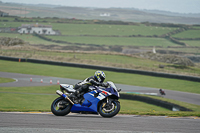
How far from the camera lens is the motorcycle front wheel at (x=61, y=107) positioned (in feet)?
42.2

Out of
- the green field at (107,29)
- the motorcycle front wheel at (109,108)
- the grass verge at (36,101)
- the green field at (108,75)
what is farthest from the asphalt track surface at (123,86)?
the green field at (107,29)

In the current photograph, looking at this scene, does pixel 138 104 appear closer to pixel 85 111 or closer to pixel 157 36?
pixel 85 111

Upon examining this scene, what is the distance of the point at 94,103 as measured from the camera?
1282 centimetres

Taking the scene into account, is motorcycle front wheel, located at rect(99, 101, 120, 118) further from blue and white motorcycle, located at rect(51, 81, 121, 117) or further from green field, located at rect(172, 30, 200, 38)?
green field, located at rect(172, 30, 200, 38)

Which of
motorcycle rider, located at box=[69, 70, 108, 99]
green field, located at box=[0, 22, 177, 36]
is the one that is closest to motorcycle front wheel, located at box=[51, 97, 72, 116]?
motorcycle rider, located at box=[69, 70, 108, 99]

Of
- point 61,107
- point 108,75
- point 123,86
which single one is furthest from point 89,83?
point 108,75

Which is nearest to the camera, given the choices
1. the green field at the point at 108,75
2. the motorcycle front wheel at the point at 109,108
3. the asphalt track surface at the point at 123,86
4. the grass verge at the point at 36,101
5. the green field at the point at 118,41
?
the motorcycle front wheel at the point at 109,108

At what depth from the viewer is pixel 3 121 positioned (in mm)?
10508

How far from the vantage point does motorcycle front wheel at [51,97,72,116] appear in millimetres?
12852

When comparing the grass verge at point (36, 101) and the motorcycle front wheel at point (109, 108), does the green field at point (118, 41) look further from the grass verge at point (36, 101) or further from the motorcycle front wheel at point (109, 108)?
the motorcycle front wheel at point (109, 108)

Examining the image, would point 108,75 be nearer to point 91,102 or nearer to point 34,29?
point 91,102

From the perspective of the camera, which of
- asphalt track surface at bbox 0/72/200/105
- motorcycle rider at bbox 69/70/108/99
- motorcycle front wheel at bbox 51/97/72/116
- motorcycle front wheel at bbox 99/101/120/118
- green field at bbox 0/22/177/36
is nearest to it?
motorcycle front wheel at bbox 99/101/120/118

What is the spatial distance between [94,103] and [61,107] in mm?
1384

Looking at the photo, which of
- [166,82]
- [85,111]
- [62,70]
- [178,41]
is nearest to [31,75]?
[62,70]
